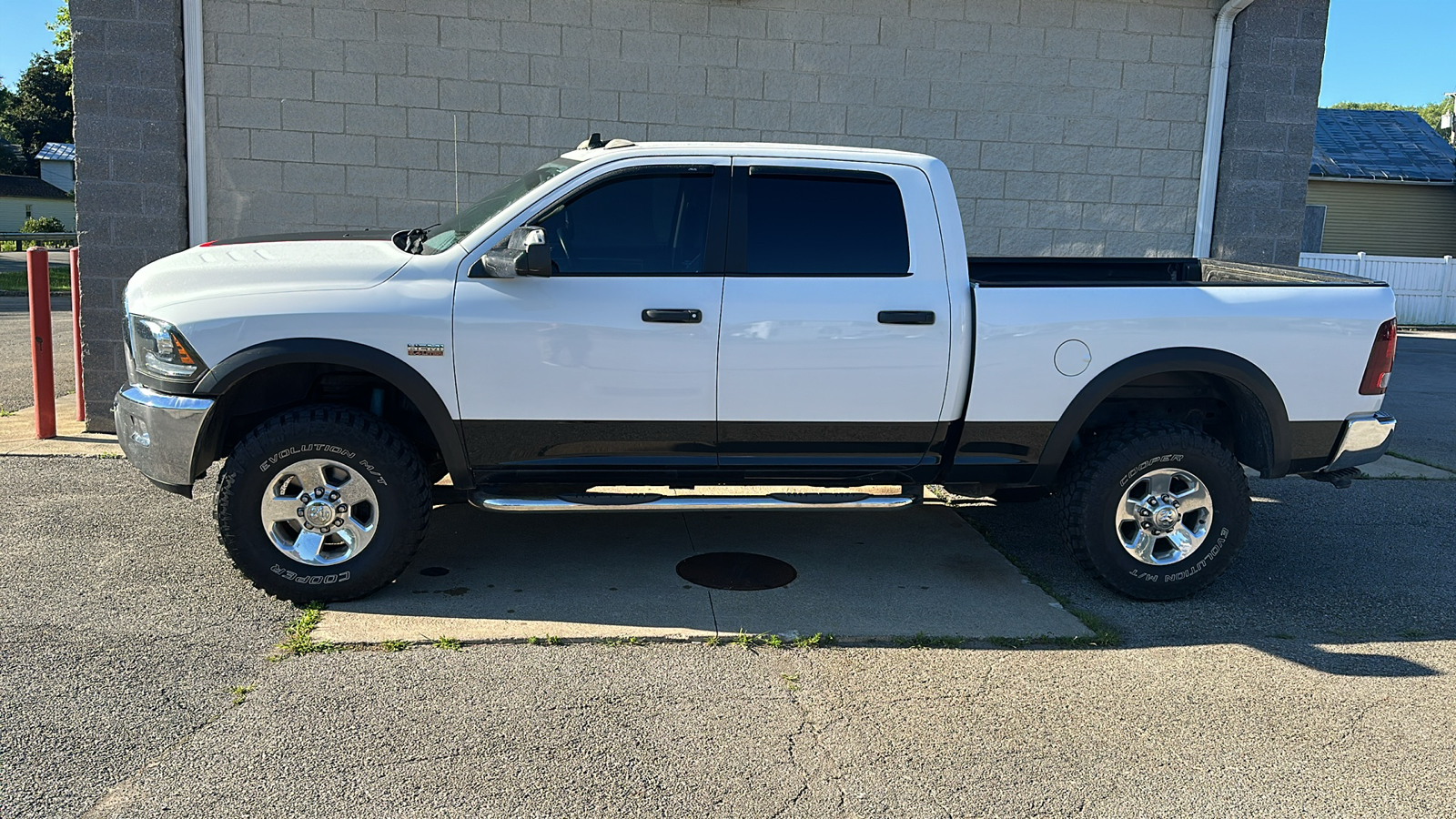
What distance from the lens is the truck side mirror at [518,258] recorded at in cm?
501

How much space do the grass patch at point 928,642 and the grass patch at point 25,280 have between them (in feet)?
73.4

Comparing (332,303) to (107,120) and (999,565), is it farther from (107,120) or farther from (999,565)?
(107,120)

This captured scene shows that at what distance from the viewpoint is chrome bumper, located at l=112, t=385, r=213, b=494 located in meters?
5.07

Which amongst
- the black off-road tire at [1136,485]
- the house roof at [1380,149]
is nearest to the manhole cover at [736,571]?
the black off-road tire at [1136,485]

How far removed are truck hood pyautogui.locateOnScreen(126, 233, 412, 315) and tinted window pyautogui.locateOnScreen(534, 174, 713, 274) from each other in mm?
747

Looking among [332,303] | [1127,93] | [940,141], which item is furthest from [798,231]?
[1127,93]

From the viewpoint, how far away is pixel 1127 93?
941cm

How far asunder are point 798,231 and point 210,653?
314cm

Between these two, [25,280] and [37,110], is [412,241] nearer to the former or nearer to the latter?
[25,280]

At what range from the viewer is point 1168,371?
564cm

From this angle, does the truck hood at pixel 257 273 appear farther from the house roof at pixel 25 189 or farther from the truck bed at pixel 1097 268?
the house roof at pixel 25 189

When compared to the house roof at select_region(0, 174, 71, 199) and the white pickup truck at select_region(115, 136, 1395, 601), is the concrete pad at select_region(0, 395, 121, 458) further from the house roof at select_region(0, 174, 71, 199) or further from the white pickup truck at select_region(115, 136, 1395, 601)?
the house roof at select_region(0, 174, 71, 199)

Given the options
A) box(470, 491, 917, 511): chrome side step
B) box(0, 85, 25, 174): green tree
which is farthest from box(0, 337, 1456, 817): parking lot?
box(0, 85, 25, 174): green tree

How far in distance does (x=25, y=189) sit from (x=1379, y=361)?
71779 millimetres
